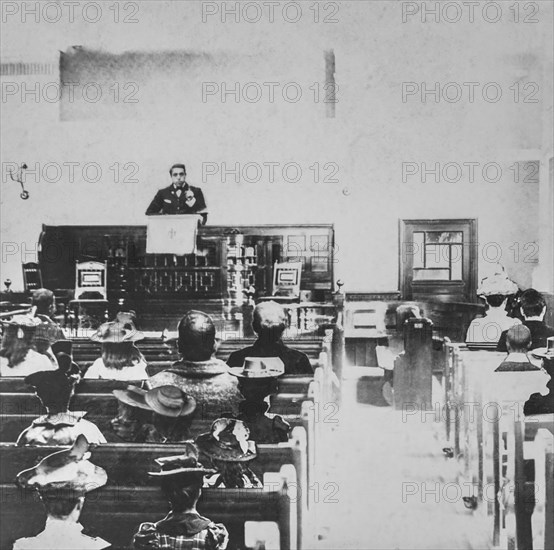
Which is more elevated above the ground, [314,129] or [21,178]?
[314,129]

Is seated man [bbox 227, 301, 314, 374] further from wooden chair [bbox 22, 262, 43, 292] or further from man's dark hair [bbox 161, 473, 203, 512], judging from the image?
wooden chair [bbox 22, 262, 43, 292]

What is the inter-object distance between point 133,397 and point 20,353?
57cm

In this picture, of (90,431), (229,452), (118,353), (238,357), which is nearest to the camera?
(229,452)

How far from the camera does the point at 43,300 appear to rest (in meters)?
2.67

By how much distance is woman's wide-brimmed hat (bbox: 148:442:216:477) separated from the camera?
2.17 m

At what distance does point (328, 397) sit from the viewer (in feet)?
8.57

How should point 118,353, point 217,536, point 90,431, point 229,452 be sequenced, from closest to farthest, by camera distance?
point 217,536, point 229,452, point 90,431, point 118,353

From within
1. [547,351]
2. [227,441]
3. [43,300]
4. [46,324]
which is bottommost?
[227,441]

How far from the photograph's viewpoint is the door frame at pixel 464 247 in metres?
2.56

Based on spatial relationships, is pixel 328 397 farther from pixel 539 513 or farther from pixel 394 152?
pixel 394 152

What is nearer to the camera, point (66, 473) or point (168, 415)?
point (66, 473)

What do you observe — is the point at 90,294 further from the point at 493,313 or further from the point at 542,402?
the point at 542,402

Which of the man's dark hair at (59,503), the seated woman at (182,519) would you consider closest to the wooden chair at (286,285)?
the seated woman at (182,519)

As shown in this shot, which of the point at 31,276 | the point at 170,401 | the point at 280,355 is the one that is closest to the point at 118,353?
the point at 170,401
